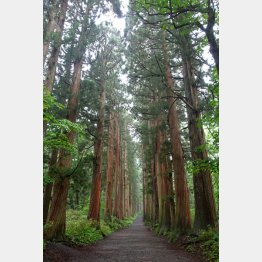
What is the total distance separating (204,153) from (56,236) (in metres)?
6.57

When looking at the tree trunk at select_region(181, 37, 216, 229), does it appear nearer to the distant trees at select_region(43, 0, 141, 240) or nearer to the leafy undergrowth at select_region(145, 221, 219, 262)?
the leafy undergrowth at select_region(145, 221, 219, 262)

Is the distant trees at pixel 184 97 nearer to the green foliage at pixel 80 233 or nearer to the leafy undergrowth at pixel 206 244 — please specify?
the leafy undergrowth at pixel 206 244

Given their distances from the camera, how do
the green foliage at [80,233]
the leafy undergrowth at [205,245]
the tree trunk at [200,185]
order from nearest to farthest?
the leafy undergrowth at [205,245]
the tree trunk at [200,185]
the green foliage at [80,233]

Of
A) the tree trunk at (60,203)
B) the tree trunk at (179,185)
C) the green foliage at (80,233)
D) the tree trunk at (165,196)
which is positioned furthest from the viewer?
the tree trunk at (165,196)

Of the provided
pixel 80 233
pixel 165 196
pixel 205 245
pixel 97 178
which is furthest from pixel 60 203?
pixel 165 196

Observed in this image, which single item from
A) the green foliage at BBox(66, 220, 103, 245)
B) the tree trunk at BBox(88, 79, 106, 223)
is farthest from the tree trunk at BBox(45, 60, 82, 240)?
the tree trunk at BBox(88, 79, 106, 223)

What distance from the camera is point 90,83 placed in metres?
14.8

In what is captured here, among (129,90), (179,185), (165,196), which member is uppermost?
(129,90)

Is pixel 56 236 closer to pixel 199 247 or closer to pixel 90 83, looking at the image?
pixel 199 247

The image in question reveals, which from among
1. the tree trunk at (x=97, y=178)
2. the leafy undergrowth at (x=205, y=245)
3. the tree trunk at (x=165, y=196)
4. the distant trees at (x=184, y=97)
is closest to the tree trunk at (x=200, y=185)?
the distant trees at (x=184, y=97)

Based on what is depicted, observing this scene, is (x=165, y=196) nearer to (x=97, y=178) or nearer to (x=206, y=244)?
(x=97, y=178)

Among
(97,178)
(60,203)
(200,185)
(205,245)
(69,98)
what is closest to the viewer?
(205,245)

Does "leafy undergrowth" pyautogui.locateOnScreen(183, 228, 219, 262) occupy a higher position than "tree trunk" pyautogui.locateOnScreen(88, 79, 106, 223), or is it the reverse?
"tree trunk" pyautogui.locateOnScreen(88, 79, 106, 223)

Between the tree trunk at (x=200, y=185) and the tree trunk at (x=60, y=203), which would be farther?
the tree trunk at (x=200, y=185)
